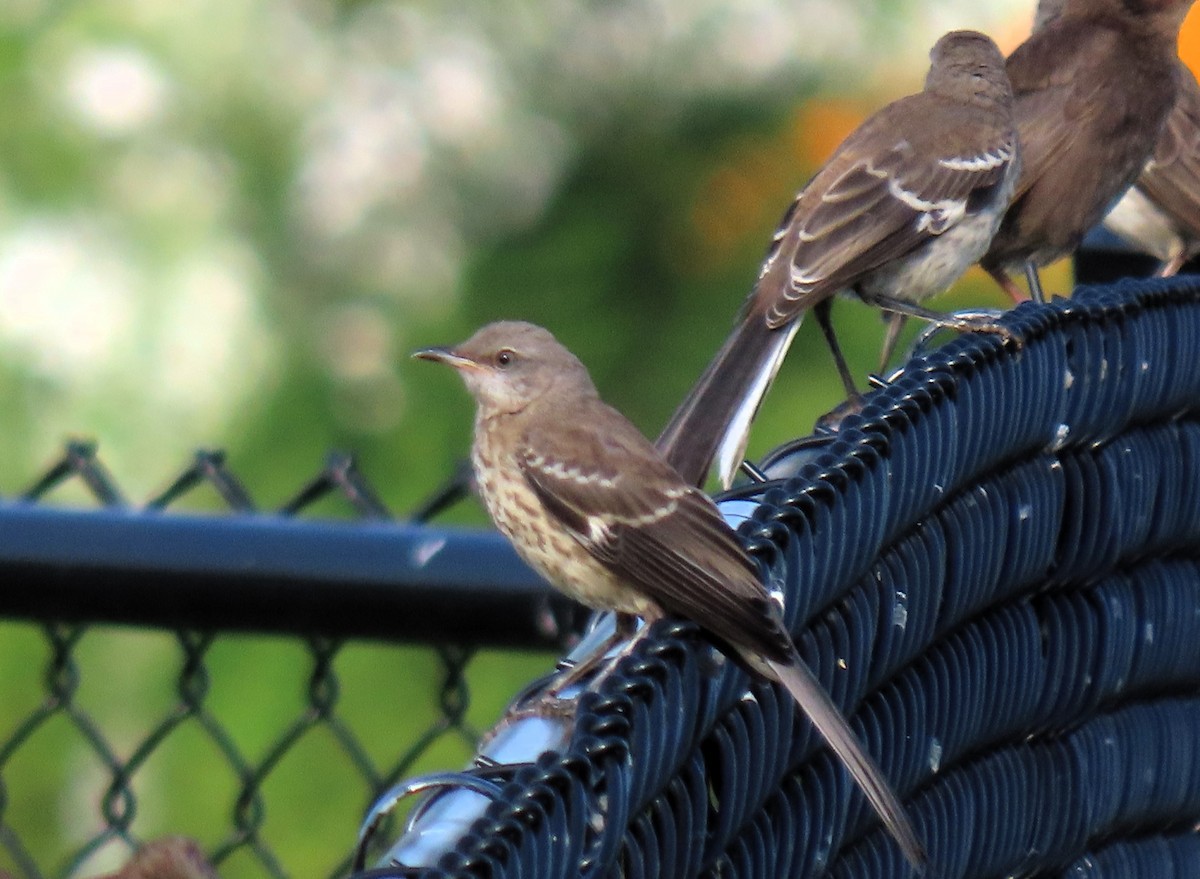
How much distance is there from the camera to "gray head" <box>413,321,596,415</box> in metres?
3.42

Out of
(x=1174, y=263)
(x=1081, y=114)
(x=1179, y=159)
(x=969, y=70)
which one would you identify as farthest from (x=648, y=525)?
(x=1179, y=159)

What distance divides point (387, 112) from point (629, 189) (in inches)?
33.7

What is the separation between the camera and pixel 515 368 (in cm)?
346

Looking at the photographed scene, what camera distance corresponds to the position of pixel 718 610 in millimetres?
2230

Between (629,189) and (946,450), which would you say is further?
(629,189)

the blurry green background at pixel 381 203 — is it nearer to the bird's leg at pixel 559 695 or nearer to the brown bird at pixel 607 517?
the brown bird at pixel 607 517

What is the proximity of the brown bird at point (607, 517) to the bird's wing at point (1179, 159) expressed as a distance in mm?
2494

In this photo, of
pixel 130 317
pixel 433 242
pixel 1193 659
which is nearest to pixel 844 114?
pixel 433 242

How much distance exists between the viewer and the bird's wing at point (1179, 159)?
214 inches

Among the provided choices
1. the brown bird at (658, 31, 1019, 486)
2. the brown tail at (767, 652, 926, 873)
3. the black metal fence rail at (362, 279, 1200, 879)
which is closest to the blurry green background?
the brown bird at (658, 31, 1019, 486)

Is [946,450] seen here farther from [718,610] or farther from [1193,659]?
[1193,659]

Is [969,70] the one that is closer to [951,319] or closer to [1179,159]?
[1179,159]

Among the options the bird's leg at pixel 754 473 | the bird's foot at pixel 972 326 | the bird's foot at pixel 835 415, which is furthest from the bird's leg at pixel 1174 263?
the bird's leg at pixel 754 473

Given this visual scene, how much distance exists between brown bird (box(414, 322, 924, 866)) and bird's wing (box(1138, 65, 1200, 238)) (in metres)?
2.49
